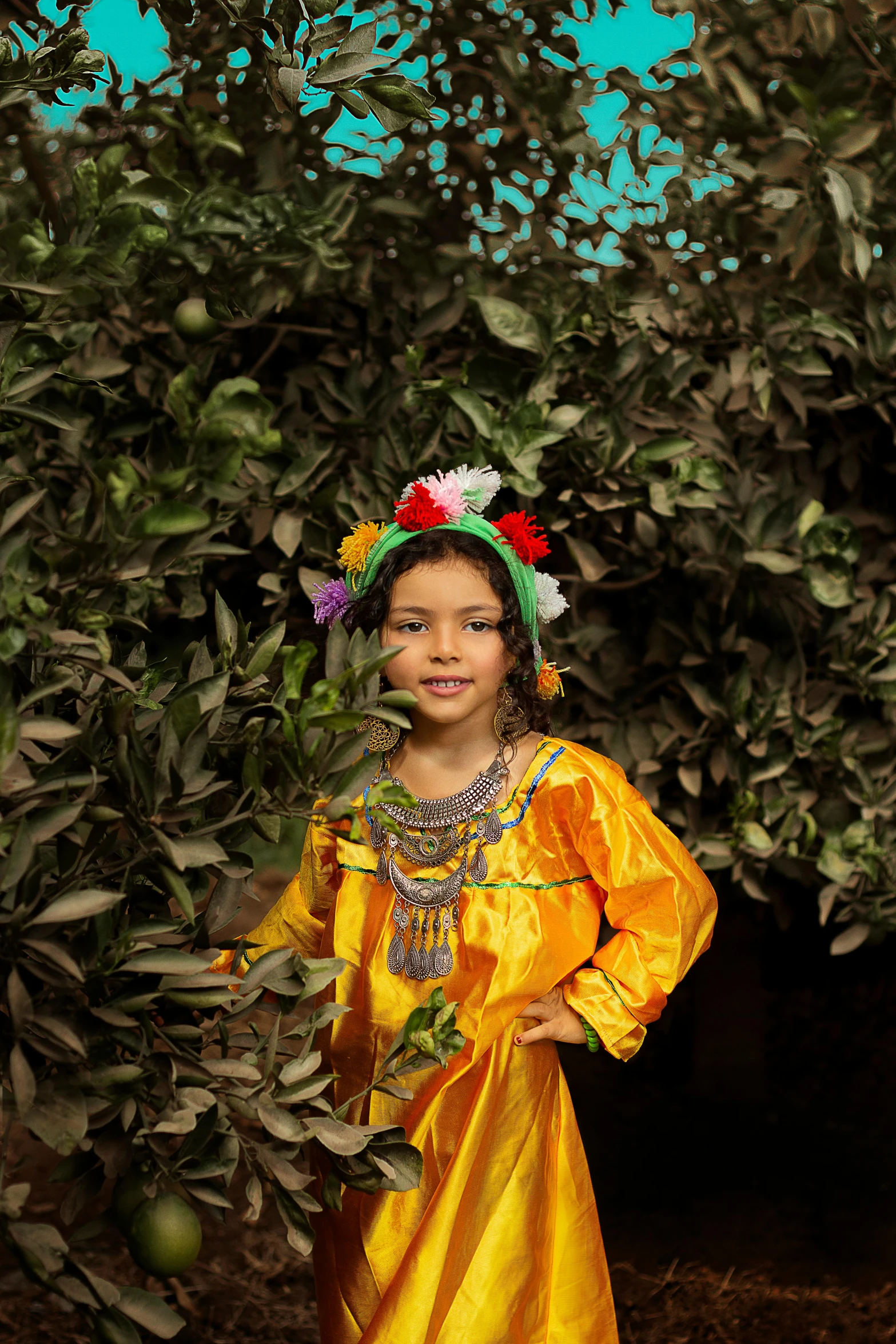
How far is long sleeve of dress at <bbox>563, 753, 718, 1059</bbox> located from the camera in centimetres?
167

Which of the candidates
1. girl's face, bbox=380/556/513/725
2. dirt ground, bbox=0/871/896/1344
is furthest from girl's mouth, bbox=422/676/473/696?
dirt ground, bbox=0/871/896/1344

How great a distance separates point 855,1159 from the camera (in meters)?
3.12

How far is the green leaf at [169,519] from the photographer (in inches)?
39.3

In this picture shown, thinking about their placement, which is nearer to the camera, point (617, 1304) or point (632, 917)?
point (632, 917)

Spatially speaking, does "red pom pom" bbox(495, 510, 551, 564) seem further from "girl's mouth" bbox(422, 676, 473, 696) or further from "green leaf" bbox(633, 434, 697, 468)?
"green leaf" bbox(633, 434, 697, 468)

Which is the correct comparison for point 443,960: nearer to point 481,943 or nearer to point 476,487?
point 481,943

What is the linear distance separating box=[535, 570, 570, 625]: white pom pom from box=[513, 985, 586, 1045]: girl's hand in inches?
21.4

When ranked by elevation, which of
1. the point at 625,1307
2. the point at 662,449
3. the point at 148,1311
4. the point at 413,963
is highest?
the point at 662,449

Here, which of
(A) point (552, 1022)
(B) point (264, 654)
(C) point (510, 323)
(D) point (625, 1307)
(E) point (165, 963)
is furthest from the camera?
(D) point (625, 1307)

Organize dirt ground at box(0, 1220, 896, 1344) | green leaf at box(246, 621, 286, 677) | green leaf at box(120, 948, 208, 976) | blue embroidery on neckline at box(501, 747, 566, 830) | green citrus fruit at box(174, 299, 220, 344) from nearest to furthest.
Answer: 1. green leaf at box(120, 948, 208, 976)
2. green leaf at box(246, 621, 286, 677)
3. blue embroidery on neckline at box(501, 747, 566, 830)
4. green citrus fruit at box(174, 299, 220, 344)
5. dirt ground at box(0, 1220, 896, 1344)

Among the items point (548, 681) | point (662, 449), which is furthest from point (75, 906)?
point (662, 449)

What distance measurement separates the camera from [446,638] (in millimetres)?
1704

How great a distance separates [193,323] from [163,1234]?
1.40 m

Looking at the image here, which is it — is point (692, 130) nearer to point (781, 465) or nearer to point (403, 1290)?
point (781, 465)
